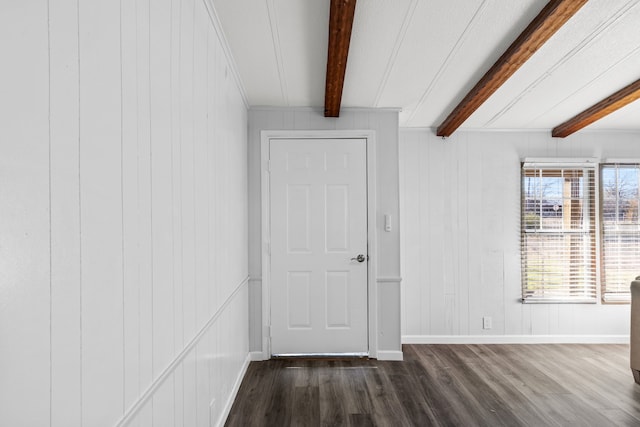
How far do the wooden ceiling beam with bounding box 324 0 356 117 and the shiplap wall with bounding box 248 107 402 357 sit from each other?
412 millimetres

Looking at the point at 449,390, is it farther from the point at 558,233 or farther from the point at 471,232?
the point at 558,233

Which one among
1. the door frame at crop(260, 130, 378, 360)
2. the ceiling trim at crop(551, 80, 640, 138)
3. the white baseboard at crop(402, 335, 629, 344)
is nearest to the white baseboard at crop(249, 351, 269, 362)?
the door frame at crop(260, 130, 378, 360)

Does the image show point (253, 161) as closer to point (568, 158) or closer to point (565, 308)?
point (568, 158)

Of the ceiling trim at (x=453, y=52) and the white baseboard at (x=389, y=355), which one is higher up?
the ceiling trim at (x=453, y=52)

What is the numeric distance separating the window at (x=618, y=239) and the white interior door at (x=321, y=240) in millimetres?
2605

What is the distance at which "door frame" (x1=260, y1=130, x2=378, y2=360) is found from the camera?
3.36m

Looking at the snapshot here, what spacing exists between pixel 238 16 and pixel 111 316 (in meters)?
1.67

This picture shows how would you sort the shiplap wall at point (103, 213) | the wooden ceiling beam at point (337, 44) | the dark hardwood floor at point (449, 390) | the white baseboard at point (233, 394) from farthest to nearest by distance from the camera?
the dark hardwood floor at point (449, 390), the white baseboard at point (233, 394), the wooden ceiling beam at point (337, 44), the shiplap wall at point (103, 213)

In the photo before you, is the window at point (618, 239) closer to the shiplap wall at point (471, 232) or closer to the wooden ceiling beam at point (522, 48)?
the shiplap wall at point (471, 232)

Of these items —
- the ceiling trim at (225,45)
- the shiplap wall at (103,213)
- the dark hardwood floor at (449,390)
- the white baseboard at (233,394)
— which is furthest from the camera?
the dark hardwood floor at (449,390)

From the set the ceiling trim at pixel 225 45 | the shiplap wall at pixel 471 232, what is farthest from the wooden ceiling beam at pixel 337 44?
the shiplap wall at pixel 471 232

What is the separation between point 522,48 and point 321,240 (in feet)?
6.83

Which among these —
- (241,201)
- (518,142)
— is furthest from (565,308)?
(241,201)

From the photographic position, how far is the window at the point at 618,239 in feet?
12.6
